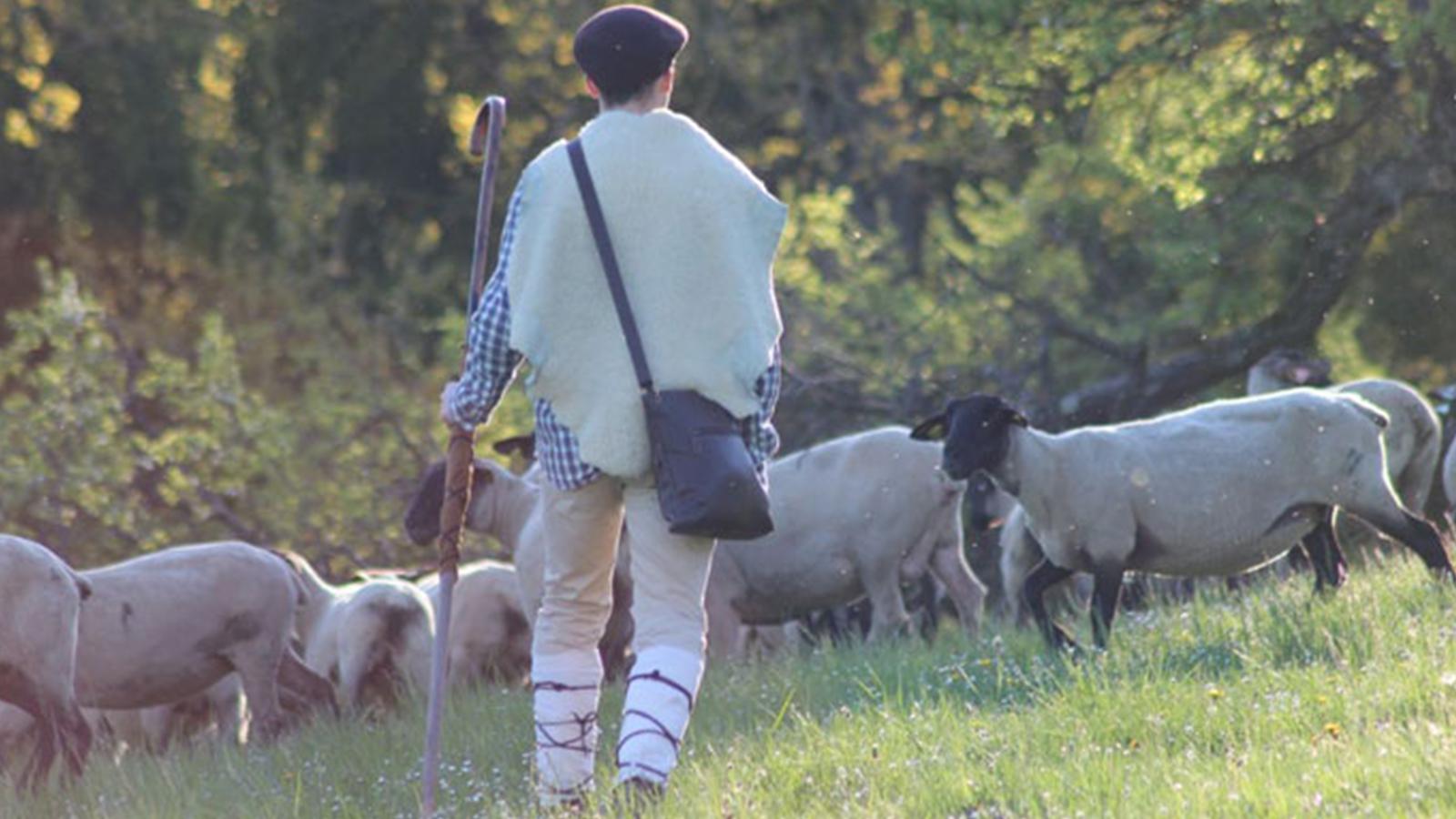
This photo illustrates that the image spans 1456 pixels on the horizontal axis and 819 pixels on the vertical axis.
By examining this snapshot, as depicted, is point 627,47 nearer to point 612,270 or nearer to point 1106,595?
point 612,270

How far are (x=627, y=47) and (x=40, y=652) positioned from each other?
445cm

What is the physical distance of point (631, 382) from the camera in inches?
271

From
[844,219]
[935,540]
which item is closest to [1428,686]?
[935,540]

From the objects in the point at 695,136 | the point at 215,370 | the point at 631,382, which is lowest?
the point at 215,370

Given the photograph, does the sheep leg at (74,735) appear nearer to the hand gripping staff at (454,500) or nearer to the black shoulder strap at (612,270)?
the hand gripping staff at (454,500)

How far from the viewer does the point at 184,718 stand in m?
13.7

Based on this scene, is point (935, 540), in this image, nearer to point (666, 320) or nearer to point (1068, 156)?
point (1068, 156)

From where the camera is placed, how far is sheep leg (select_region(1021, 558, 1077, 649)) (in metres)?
10.1

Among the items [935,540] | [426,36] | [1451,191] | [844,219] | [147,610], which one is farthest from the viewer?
[426,36]

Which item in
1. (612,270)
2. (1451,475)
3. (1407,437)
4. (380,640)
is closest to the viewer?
(612,270)

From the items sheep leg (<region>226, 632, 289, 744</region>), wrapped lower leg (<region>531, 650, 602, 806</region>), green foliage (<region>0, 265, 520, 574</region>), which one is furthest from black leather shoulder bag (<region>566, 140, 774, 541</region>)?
green foliage (<region>0, 265, 520, 574</region>)

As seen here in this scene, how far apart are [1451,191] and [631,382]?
11.1m

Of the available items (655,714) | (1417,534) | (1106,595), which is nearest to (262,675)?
(1106,595)

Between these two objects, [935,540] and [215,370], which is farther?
[215,370]
